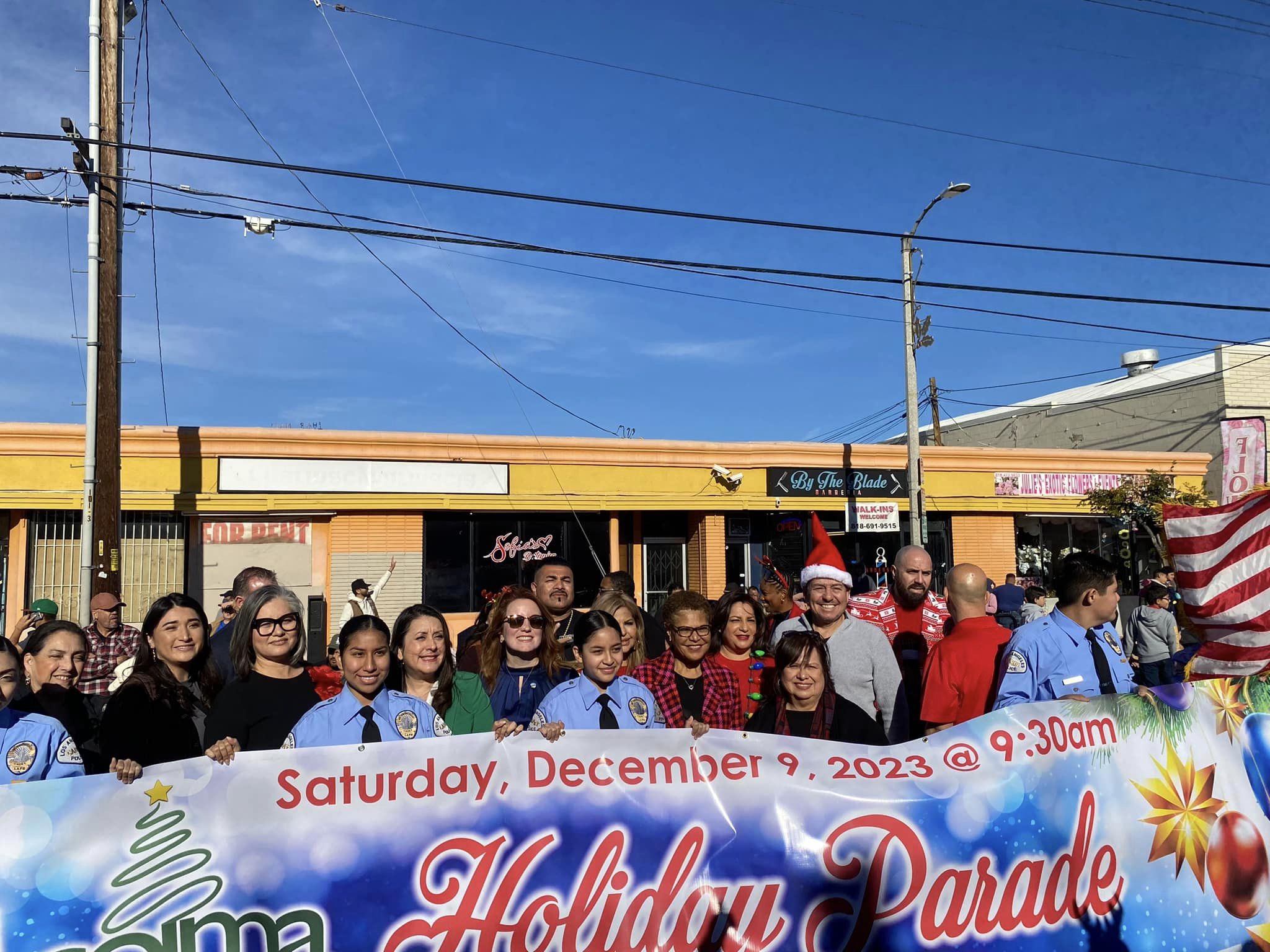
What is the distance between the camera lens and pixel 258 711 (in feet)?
13.0

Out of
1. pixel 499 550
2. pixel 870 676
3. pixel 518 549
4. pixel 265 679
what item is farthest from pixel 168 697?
pixel 518 549

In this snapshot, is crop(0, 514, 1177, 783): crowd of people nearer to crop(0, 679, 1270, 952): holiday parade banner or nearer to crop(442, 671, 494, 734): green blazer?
crop(442, 671, 494, 734): green blazer

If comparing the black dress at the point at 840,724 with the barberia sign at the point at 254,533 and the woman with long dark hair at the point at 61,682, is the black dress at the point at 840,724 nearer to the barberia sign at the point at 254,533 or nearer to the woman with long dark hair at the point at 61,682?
the woman with long dark hair at the point at 61,682

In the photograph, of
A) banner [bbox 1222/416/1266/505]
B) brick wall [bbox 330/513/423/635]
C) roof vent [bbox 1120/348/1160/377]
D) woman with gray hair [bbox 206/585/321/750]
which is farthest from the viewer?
roof vent [bbox 1120/348/1160/377]

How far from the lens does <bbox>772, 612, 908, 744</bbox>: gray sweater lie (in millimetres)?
4785

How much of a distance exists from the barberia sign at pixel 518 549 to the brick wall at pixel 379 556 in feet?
4.63

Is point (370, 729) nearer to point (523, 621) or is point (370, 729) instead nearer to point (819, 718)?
point (523, 621)

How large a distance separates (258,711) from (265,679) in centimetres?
19

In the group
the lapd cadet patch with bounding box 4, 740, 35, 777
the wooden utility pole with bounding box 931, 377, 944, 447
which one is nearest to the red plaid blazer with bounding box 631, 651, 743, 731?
the lapd cadet patch with bounding box 4, 740, 35, 777

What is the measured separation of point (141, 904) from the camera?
3211 millimetres

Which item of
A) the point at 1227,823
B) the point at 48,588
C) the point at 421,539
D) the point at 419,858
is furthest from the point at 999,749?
the point at 48,588

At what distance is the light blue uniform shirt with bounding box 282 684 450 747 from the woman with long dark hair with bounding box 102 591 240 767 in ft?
0.97

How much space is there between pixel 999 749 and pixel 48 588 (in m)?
15.3

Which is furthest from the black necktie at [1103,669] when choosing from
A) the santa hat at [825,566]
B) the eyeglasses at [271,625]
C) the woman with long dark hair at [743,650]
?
the eyeglasses at [271,625]
